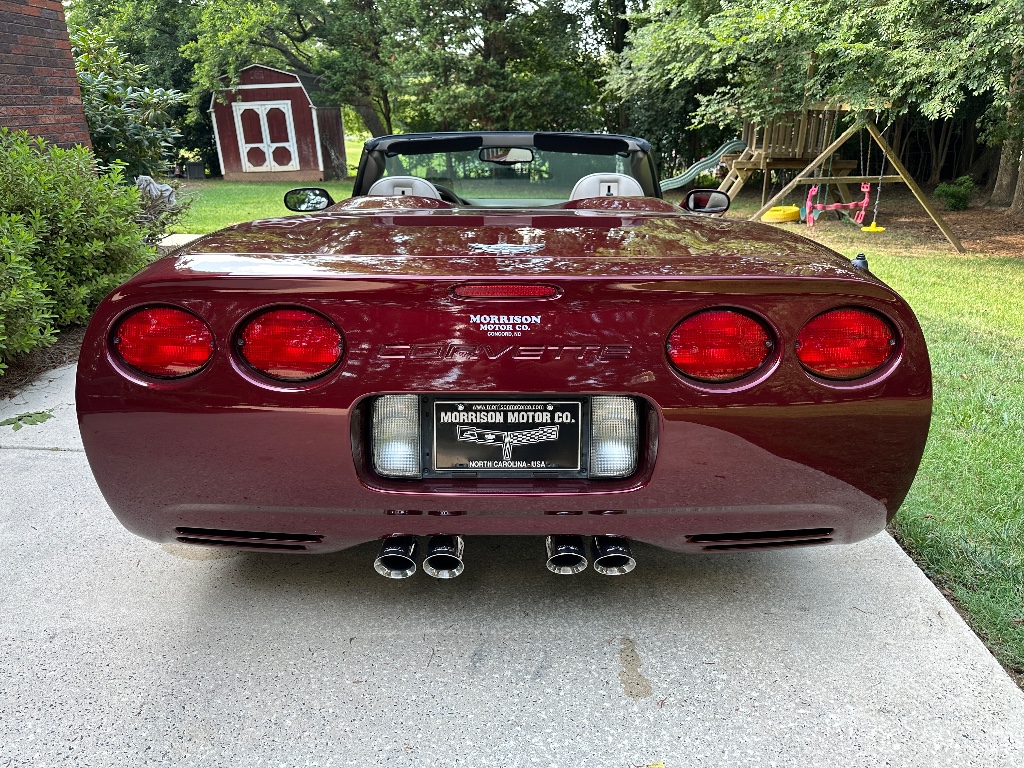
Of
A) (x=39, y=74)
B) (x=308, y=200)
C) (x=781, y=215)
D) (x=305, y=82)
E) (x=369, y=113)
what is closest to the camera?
(x=308, y=200)

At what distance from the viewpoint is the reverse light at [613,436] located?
196 cm

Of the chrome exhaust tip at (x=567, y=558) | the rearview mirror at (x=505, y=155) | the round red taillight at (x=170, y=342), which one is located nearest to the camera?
the round red taillight at (x=170, y=342)

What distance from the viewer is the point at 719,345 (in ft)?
6.29

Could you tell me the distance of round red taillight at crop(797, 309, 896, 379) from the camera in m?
1.93

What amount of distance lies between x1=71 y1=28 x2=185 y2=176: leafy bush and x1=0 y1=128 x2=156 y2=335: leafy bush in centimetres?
277

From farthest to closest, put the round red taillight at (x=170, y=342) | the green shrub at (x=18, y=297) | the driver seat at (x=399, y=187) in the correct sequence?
the green shrub at (x=18, y=297) → the driver seat at (x=399, y=187) → the round red taillight at (x=170, y=342)

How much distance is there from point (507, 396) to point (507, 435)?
109mm

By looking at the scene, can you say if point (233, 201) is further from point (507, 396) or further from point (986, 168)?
point (507, 396)

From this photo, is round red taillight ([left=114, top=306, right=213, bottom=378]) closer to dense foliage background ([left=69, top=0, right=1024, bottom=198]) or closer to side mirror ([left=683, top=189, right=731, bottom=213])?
side mirror ([left=683, top=189, right=731, bottom=213])

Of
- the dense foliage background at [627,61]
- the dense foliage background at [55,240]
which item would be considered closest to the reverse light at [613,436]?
the dense foliage background at [55,240]

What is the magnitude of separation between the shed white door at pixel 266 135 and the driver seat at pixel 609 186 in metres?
26.2

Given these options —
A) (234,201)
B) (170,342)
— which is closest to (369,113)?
(234,201)

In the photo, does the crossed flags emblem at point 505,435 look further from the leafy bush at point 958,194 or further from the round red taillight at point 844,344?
the leafy bush at point 958,194

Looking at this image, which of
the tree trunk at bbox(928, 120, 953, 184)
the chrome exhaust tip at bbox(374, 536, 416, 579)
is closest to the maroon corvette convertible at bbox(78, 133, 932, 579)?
the chrome exhaust tip at bbox(374, 536, 416, 579)
